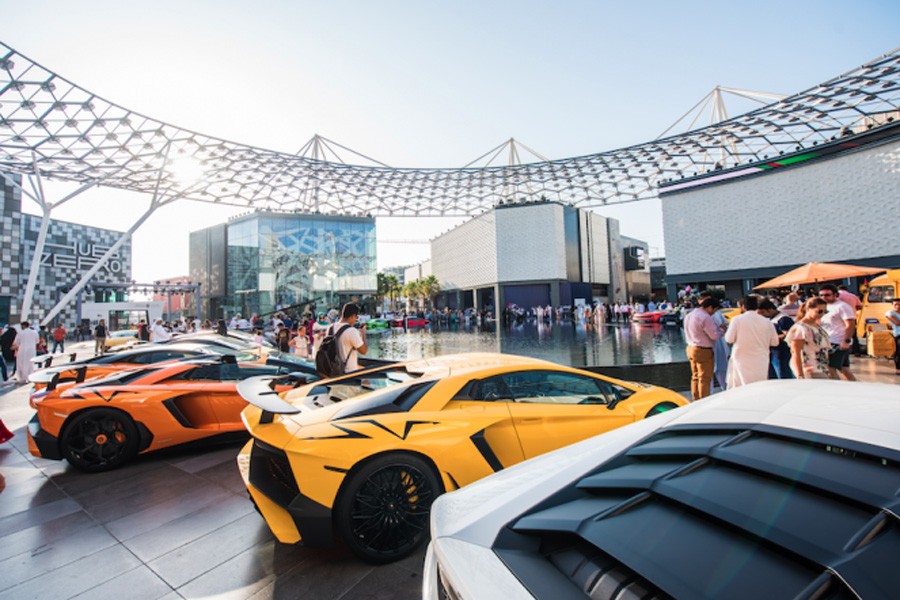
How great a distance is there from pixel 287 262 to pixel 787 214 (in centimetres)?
4304

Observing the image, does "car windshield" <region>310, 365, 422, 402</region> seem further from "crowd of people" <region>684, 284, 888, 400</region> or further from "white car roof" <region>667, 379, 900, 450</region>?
"crowd of people" <region>684, 284, 888, 400</region>

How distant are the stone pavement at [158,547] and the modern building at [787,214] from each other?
35924 mm

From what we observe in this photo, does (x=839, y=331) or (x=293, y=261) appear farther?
(x=293, y=261)

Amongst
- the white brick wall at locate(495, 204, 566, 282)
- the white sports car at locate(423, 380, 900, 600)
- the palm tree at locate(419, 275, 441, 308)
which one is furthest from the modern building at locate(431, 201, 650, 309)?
the white sports car at locate(423, 380, 900, 600)

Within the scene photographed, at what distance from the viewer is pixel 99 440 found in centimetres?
430

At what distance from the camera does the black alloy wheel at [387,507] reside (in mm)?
2453

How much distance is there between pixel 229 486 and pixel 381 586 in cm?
229

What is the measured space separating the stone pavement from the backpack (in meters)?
1.49

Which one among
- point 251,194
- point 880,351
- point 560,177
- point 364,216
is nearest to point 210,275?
point 251,194

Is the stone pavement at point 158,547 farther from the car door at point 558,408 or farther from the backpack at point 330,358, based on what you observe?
the backpack at point 330,358

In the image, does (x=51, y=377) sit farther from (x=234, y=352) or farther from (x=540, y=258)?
(x=540, y=258)

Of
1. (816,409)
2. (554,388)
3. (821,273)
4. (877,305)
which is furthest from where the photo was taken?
(821,273)

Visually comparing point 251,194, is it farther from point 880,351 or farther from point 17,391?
point 880,351

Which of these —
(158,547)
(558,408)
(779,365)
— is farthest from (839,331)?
(158,547)
